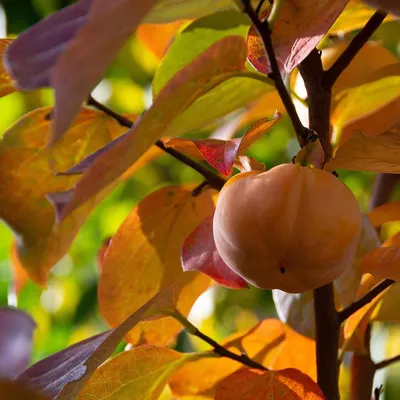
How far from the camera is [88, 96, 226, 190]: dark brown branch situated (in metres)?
0.74

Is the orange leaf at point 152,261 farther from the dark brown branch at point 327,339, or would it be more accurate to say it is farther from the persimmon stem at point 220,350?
the dark brown branch at point 327,339

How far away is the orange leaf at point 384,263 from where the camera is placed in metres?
0.62

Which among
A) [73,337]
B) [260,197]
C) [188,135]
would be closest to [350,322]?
[260,197]

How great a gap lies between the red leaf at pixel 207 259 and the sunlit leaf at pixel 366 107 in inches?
7.7

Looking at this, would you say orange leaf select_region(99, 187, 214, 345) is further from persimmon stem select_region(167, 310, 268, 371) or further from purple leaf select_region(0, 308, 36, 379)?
purple leaf select_region(0, 308, 36, 379)

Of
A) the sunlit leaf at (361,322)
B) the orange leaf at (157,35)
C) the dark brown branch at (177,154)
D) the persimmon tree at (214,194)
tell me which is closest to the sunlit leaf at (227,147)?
the persimmon tree at (214,194)

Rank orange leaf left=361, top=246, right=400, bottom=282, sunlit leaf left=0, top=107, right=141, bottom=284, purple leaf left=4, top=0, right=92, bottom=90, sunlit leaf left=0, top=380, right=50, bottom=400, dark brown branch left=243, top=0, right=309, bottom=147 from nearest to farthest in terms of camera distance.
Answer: sunlit leaf left=0, top=380, right=50, bottom=400
purple leaf left=4, top=0, right=92, bottom=90
dark brown branch left=243, top=0, right=309, bottom=147
orange leaf left=361, top=246, right=400, bottom=282
sunlit leaf left=0, top=107, right=141, bottom=284

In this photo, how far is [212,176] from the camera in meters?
0.79

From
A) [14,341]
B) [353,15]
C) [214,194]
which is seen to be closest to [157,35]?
[214,194]

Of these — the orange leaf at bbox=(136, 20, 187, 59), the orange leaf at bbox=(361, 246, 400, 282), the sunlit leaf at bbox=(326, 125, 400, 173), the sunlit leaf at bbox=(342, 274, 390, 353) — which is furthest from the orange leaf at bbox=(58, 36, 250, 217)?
the orange leaf at bbox=(136, 20, 187, 59)

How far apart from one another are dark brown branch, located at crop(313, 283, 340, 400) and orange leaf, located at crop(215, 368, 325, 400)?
0.03 m

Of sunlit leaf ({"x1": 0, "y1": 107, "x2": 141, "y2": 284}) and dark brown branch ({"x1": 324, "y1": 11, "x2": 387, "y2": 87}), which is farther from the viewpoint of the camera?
sunlit leaf ({"x1": 0, "y1": 107, "x2": 141, "y2": 284})

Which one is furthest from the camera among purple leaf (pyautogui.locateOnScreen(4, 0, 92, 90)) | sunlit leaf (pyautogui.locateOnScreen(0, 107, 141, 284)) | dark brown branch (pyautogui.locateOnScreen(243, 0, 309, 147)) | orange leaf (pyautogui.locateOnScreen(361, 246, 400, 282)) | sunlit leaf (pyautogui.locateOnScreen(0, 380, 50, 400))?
sunlit leaf (pyautogui.locateOnScreen(0, 107, 141, 284))

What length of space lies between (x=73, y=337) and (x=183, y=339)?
0.24 m
